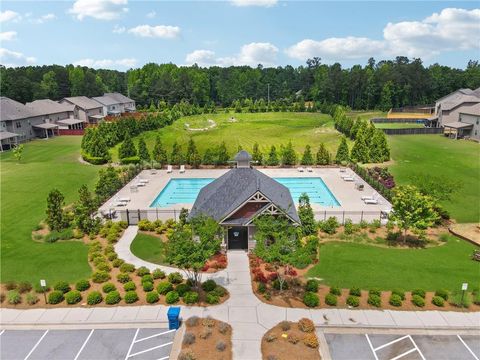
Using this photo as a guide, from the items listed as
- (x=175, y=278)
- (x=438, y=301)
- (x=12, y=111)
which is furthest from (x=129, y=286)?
(x=12, y=111)

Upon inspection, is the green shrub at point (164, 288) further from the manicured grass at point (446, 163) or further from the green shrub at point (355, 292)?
the manicured grass at point (446, 163)

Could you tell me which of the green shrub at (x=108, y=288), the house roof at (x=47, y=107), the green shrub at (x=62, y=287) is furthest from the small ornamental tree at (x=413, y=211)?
the house roof at (x=47, y=107)

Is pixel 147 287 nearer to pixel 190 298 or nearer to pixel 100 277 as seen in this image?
pixel 190 298

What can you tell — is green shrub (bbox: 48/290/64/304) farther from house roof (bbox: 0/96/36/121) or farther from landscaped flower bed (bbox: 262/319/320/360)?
house roof (bbox: 0/96/36/121)

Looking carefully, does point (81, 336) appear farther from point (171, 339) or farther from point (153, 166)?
point (153, 166)

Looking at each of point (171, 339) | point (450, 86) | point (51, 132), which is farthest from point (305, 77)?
point (171, 339)
